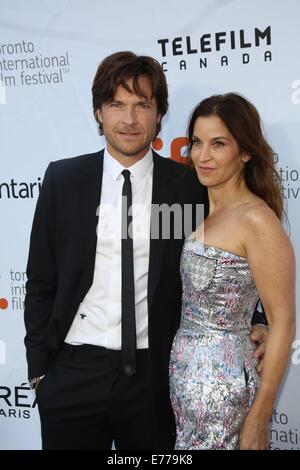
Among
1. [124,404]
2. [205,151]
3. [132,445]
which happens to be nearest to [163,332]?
[124,404]

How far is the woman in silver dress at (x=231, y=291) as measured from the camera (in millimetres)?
1706

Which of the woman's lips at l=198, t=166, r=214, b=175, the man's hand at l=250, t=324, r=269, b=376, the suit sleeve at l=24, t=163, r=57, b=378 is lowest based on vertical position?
the man's hand at l=250, t=324, r=269, b=376

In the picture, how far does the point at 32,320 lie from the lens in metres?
2.16

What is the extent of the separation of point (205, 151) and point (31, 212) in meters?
1.35

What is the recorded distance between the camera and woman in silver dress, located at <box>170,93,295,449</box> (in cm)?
171

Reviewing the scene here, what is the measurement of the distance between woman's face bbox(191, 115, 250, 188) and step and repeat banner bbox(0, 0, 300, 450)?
0.71 m

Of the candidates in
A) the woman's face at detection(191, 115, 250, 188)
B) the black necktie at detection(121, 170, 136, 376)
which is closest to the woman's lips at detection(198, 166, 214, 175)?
the woman's face at detection(191, 115, 250, 188)

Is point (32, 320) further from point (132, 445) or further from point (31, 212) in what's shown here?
point (31, 212)

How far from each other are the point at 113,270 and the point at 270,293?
571 mm

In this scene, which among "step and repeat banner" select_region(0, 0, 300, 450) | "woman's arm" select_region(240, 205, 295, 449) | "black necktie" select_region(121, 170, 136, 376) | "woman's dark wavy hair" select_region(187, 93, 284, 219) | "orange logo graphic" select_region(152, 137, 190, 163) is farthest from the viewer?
"orange logo graphic" select_region(152, 137, 190, 163)

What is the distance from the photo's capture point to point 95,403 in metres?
2.04

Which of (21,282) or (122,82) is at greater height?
(122,82)

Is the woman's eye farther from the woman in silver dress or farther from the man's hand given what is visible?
the man's hand
